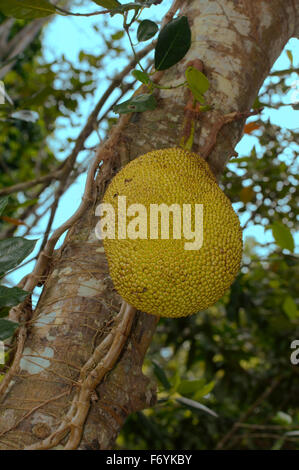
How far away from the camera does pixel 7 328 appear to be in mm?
653

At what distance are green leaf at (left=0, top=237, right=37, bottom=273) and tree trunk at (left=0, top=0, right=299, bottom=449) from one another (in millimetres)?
112

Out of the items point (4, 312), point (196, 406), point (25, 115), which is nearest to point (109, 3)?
point (25, 115)

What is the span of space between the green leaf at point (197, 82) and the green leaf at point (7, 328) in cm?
53

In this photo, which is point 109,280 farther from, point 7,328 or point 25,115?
point 25,115

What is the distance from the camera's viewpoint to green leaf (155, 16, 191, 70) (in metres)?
0.81

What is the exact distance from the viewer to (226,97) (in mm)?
935

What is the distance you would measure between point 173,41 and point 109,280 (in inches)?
18.9

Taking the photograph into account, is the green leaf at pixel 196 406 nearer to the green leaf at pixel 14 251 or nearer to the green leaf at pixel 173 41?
the green leaf at pixel 14 251

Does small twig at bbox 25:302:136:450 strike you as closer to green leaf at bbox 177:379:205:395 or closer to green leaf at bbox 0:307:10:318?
green leaf at bbox 0:307:10:318

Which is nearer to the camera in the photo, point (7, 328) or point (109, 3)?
point (7, 328)

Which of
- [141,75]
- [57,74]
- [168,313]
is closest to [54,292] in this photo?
[168,313]

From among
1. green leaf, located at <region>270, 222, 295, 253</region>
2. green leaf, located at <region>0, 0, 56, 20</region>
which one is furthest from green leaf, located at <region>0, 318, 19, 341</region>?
green leaf, located at <region>270, 222, 295, 253</region>

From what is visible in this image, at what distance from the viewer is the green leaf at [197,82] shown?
A: 0.77 metres

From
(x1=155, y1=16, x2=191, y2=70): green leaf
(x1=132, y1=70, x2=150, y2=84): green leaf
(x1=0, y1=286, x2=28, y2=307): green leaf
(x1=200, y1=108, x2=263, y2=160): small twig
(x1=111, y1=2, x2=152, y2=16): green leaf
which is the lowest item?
(x1=0, y1=286, x2=28, y2=307): green leaf
